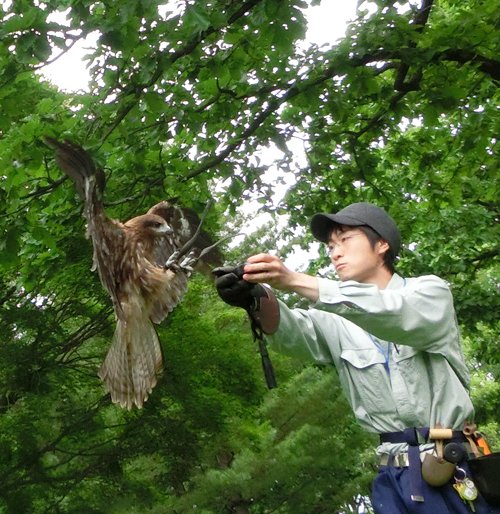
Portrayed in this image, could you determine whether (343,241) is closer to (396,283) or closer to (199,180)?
(396,283)

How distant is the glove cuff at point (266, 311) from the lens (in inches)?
101

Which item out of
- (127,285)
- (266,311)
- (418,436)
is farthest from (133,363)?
(418,436)

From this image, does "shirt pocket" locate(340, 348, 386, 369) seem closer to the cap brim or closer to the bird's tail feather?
the cap brim

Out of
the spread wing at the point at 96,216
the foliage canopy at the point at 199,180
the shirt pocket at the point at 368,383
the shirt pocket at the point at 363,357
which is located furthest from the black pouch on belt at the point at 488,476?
the foliage canopy at the point at 199,180

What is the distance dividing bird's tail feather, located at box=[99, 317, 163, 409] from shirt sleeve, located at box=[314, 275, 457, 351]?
135cm

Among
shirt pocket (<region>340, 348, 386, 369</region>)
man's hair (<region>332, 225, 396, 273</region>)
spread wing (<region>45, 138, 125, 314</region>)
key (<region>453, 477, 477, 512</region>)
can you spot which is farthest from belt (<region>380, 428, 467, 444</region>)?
spread wing (<region>45, 138, 125, 314</region>)

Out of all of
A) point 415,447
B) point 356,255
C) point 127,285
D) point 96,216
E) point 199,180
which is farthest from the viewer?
point 199,180

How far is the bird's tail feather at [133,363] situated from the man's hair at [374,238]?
113 cm

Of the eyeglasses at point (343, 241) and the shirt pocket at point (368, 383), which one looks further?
the eyeglasses at point (343, 241)

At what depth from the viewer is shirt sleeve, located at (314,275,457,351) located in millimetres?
2375

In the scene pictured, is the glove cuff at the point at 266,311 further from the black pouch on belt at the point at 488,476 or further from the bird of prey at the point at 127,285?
the bird of prey at the point at 127,285

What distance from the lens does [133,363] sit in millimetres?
3648

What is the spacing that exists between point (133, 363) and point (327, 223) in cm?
124

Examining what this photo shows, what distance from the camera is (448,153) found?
7.61 metres
